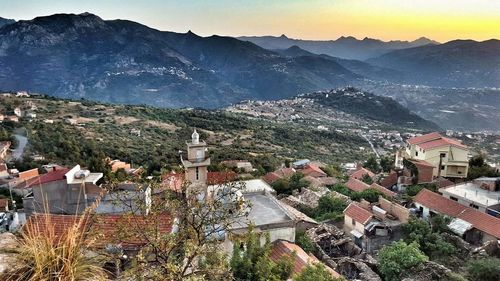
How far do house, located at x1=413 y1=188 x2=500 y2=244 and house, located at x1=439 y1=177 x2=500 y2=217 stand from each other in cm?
166

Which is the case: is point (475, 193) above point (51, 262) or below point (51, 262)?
below

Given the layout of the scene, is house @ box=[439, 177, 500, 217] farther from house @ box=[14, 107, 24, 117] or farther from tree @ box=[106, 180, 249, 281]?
house @ box=[14, 107, 24, 117]

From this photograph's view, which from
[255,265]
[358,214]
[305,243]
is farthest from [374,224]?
[255,265]

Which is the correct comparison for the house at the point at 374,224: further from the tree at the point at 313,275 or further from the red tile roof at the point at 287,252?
the tree at the point at 313,275

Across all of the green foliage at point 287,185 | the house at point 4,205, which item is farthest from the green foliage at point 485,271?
the house at point 4,205

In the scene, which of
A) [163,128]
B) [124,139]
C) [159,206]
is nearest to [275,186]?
[159,206]

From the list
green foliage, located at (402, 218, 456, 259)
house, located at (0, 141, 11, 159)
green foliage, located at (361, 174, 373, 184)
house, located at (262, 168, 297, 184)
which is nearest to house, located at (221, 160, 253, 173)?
house, located at (262, 168, 297, 184)

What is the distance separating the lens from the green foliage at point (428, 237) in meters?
17.5

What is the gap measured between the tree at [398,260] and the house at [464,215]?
221 inches

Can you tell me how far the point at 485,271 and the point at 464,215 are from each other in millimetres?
7194

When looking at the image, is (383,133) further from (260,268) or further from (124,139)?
(260,268)

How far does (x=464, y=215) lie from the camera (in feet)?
68.7

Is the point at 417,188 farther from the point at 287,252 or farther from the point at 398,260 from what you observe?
the point at 287,252

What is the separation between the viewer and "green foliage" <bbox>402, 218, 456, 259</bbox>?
57.4ft
